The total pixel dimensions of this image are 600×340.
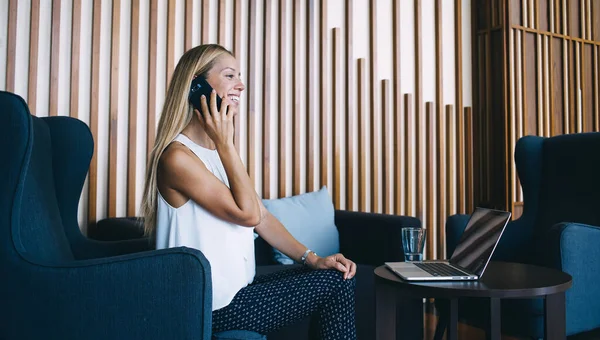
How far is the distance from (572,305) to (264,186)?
5.53 feet

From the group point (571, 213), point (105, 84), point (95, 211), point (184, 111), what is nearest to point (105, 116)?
point (105, 84)

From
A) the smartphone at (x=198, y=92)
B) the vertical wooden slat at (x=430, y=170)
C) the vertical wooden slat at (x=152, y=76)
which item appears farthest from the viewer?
the vertical wooden slat at (x=430, y=170)

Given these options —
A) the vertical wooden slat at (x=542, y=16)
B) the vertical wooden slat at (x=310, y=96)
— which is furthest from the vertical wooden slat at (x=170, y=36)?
the vertical wooden slat at (x=542, y=16)

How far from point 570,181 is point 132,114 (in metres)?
2.22

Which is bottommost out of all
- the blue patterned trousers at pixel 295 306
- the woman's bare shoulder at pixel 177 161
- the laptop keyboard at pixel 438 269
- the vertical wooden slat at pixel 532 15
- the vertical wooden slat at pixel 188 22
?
the blue patterned trousers at pixel 295 306

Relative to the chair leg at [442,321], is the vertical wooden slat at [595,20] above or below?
above

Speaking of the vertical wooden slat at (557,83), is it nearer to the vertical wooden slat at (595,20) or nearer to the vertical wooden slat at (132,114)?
the vertical wooden slat at (595,20)

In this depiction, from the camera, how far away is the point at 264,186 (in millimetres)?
3033

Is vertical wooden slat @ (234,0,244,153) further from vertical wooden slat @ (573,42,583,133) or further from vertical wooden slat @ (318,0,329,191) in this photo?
vertical wooden slat @ (573,42,583,133)

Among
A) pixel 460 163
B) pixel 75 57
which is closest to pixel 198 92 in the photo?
pixel 75 57

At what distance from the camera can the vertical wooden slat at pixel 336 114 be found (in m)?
3.25

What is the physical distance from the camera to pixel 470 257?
1.58 metres

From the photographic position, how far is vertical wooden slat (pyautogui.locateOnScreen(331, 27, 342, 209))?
3.25 m

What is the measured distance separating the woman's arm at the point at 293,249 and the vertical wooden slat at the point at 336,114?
153 cm
